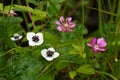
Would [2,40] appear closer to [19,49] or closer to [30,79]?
[19,49]

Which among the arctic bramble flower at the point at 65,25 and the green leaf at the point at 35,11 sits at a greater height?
the green leaf at the point at 35,11

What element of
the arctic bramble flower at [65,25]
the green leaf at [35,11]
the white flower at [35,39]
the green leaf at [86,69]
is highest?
the green leaf at [35,11]

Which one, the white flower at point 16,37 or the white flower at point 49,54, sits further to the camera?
the white flower at point 16,37

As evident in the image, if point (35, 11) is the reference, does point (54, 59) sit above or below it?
below

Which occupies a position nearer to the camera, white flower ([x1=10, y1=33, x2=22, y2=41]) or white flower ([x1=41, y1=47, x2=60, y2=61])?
white flower ([x1=41, y1=47, x2=60, y2=61])

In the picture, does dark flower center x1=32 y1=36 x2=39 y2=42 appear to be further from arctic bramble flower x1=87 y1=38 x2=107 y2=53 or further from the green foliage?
arctic bramble flower x1=87 y1=38 x2=107 y2=53

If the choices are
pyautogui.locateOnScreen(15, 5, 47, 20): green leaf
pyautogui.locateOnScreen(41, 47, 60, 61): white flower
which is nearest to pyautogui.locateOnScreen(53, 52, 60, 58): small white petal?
pyautogui.locateOnScreen(41, 47, 60, 61): white flower

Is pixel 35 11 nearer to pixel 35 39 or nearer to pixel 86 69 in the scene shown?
pixel 35 39

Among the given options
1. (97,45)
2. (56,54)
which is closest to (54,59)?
(56,54)

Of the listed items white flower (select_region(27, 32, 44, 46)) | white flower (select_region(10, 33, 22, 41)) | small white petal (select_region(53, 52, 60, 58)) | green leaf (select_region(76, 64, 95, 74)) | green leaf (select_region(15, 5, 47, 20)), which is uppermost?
green leaf (select_region(15, 5, 47, 20))

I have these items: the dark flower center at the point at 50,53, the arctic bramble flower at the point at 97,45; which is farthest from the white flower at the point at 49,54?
the arctic bramble flower at the point at 97,45

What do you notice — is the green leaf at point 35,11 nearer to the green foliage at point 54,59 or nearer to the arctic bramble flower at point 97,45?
the green foliage at point 54,59
